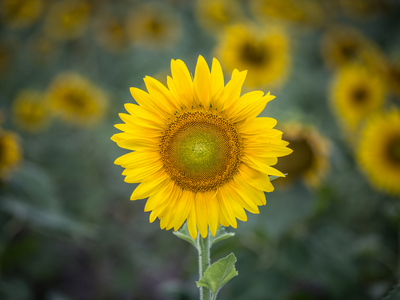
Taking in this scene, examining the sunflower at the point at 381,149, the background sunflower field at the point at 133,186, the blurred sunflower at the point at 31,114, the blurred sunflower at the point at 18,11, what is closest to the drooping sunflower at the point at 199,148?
the background sunflower field at the point at 133,186

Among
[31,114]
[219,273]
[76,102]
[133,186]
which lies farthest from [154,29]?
[219,273]

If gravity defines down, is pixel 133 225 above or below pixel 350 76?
below

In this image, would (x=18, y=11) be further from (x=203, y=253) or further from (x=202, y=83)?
(x=203, y=253)

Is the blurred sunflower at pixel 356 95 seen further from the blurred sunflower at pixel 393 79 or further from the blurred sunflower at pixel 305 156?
the blurred sunflower at pixel 305 156

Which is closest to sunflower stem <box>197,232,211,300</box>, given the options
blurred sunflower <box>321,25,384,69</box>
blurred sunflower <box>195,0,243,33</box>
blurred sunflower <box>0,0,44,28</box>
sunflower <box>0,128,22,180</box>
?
sunflower <box>0,128,22,180</box>

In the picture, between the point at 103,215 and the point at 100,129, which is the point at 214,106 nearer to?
the point at 103,215

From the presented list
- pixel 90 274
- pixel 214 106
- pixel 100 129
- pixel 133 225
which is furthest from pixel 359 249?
pixel 100 129
